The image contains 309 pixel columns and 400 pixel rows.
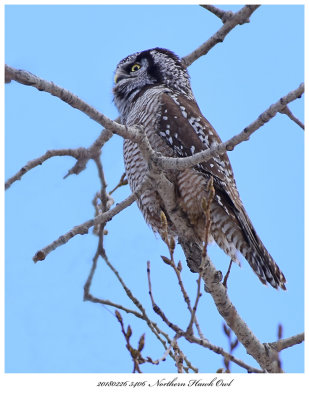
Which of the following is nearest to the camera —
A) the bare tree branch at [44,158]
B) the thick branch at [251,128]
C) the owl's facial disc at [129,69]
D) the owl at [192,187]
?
the thick branch at [251,128]

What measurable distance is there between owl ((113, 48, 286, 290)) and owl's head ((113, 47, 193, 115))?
456mm

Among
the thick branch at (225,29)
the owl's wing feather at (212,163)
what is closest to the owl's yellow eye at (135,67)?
the thick branch at (225,29)

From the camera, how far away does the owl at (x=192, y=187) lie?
15.4 ft

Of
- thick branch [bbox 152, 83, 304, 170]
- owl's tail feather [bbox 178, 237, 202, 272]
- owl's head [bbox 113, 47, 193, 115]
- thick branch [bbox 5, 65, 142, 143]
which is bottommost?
thick branch [bbox 152, 83, 304, 170]

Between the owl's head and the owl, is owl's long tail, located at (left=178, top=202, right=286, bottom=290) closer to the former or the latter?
the owl

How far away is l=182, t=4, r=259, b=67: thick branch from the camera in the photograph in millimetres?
5074

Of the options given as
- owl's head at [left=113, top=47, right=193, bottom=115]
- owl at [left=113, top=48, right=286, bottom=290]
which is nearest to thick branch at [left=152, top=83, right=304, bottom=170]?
owl at [left=113, top=48, right=286, bottom=290]

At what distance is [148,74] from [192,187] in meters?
1.81

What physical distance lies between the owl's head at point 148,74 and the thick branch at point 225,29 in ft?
0.79

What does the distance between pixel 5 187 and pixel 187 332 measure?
1.60 meters

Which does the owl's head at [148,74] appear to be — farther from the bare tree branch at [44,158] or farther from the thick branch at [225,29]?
the bare tree branch at [44,158]
